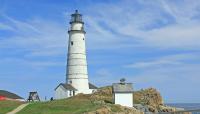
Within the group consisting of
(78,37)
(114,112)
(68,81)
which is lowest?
(114,112)

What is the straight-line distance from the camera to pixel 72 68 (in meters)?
69.7

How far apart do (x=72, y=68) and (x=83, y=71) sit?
185cm

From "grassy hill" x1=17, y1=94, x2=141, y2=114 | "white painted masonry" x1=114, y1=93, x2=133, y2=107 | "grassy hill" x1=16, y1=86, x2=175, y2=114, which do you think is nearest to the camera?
"grassy hill" x1=17, y1=94, x2=141, y2=114

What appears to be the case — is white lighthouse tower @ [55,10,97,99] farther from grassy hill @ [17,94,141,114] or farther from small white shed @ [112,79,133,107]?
grassy hill @ [17,94,141,114]

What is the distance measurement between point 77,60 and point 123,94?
14.3 m

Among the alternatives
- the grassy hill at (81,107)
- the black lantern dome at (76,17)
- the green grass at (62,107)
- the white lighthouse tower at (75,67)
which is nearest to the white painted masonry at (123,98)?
the grassy hill at (81,107)

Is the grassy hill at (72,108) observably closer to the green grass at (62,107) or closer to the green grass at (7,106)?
the green grass at (62,107)

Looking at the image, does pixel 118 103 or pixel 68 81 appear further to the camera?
pixel 68 81

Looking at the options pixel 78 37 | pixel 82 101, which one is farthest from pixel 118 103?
pixel 78 37

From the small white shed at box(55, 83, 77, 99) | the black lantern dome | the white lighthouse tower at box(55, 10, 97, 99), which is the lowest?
the small white shed at box(55, 83, 77, 99)

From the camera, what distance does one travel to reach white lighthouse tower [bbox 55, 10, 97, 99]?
6962cm

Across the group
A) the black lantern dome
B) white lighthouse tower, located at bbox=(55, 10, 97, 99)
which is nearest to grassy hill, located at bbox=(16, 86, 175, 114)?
white lighthouse tower, located at bbox=(55, 10, 97, 99)

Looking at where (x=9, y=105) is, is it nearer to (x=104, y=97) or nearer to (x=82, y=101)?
(x=82, y=101)

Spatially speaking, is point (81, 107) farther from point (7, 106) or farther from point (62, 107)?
point (7, 106)
